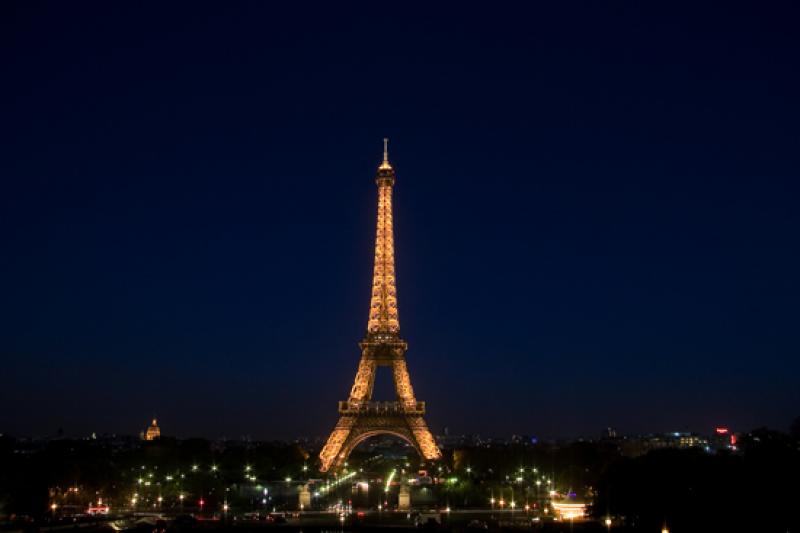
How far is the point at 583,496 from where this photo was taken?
76.7 m

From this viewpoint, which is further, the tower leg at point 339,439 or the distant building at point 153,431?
the distant building at point 153,431

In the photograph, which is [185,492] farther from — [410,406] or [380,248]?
[380,248]

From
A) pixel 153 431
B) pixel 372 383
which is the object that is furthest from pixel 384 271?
pixel 153 431

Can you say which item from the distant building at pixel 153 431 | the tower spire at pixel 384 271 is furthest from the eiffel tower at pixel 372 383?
the distant building at pixel 153 431

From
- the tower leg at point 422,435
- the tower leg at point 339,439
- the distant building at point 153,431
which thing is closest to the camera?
the tower leg at point 339,439

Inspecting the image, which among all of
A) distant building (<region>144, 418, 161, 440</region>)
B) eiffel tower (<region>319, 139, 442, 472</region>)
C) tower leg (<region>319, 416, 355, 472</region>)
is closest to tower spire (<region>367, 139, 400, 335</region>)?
eiffel tower (<region>319, 139, 442, 472</region>)

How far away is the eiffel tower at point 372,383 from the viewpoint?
279ft

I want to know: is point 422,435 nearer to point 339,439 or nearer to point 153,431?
point 339,439

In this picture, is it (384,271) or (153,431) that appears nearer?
(384,271)

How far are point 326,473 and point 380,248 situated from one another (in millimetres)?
22281

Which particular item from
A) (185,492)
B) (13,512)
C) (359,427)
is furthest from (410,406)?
(13,512)

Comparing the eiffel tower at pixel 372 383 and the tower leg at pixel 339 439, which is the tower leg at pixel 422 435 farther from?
the tower leg at pixel 339 439

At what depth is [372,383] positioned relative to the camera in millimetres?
88438

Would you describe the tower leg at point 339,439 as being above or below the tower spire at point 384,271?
below
